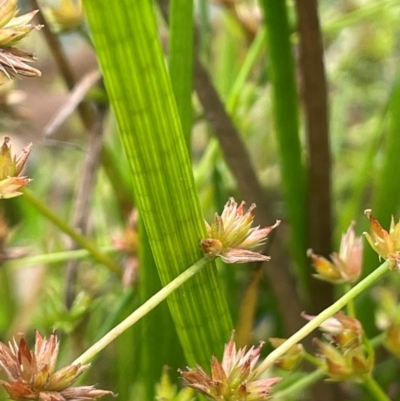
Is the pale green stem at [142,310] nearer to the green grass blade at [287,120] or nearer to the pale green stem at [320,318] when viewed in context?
the pale green stem at [320,318]

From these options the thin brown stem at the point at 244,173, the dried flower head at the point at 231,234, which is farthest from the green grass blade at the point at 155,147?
the thin brown stem at the point at 244,173

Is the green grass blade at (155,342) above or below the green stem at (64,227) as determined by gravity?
below

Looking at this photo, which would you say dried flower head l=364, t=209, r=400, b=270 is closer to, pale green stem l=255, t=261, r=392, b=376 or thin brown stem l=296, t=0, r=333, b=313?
pale green stem l=255, t=261, r=392, b=376

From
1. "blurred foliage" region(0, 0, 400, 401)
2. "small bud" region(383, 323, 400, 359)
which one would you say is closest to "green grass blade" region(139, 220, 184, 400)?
"blurred foliage" region(0, 0, 400, 401)

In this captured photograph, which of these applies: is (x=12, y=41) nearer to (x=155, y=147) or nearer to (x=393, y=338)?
(x=155, y=147)

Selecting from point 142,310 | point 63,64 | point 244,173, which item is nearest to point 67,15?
point 63,64

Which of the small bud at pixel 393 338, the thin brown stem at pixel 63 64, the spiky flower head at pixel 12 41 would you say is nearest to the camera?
the spiky flower head at pixel 12 41

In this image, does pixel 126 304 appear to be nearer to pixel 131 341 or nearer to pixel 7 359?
pixel 131 341
